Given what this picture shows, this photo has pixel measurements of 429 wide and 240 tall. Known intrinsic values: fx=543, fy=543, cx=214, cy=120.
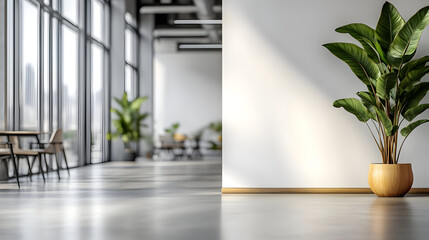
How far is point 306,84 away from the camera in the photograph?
6.09 m

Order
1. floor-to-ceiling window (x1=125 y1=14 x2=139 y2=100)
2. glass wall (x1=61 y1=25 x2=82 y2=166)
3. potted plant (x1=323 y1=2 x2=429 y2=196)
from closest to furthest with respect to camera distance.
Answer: potted plant (x1=323 y1=2 x2=429 y2=196) → glass wall (x1=61 y1=25 x2=82 y2=166) → floor-to-ceiling window (x1=125 y1=14 x2=139 y2=100)

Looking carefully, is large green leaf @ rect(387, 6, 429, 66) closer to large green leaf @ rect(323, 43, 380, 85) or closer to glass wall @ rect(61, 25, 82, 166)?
large green leaf @ rect(323, 43, 380, 85)

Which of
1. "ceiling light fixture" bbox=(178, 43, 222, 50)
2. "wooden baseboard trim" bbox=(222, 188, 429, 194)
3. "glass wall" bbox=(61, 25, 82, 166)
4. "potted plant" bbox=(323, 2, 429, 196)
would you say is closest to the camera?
"potted plant" bbox=(323, 2, 429, 196)

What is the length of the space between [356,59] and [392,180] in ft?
4.25

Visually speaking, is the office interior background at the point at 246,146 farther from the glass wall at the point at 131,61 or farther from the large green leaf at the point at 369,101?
the glass wall at the point at 131,61

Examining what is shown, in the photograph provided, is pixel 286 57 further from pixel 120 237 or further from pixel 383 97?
pixel 120 237

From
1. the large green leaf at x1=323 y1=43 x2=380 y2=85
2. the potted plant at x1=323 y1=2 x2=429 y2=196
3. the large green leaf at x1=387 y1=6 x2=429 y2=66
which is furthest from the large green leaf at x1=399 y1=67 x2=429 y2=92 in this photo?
the large green leaf at x1=323 y1=43 x2=380 y2=85

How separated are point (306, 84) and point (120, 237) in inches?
134

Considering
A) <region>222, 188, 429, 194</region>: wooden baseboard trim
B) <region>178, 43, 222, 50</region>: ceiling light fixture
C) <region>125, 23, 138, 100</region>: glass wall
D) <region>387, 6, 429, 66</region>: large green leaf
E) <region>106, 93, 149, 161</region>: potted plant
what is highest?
<region>178, 43, 222, 50</region>: ceiling light fixture

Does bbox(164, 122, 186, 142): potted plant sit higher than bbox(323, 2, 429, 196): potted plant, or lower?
lower

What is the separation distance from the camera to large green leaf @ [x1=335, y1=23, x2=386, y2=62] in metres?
5.51

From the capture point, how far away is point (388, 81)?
5359 millimetres

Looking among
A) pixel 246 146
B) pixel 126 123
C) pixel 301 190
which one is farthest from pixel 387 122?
pixel 126 123

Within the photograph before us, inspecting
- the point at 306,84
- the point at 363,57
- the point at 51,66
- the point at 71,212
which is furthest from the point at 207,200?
the point at 51,66
